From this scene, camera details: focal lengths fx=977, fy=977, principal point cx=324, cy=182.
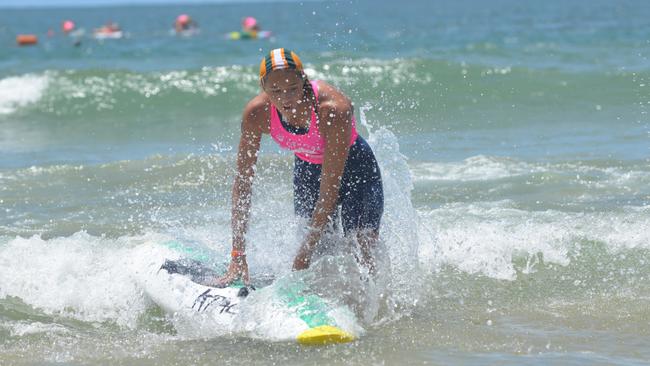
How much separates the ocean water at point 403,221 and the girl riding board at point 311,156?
38 centimetres

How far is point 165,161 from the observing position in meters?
11.5

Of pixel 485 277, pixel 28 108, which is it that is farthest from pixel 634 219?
pixel 28 108

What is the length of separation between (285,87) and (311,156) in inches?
23.2

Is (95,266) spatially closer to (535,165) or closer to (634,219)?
(634,219)

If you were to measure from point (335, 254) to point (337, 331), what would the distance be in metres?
0.60

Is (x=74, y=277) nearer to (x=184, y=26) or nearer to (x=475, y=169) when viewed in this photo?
(x=475, y=169)

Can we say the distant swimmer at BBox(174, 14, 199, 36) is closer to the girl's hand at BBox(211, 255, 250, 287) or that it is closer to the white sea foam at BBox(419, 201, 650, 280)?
the white sea foam at BBox(419, 201, 650, 280)

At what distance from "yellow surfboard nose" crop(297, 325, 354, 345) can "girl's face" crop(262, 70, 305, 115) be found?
1178 millimetres

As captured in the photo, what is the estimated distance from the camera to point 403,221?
638 cm

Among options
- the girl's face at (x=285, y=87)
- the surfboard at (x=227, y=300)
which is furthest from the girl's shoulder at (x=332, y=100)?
the surfboard at (x=227, y=300)

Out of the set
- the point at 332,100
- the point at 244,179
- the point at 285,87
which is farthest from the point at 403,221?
the point at 285,87

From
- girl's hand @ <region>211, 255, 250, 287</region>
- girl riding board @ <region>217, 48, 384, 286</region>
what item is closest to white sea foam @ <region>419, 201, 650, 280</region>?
girl riding board @ <region>217, 48, 384, 286</region>

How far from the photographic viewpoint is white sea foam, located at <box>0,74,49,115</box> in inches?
755

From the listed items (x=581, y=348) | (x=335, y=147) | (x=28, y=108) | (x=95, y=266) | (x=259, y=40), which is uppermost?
(x=259, y=40)
